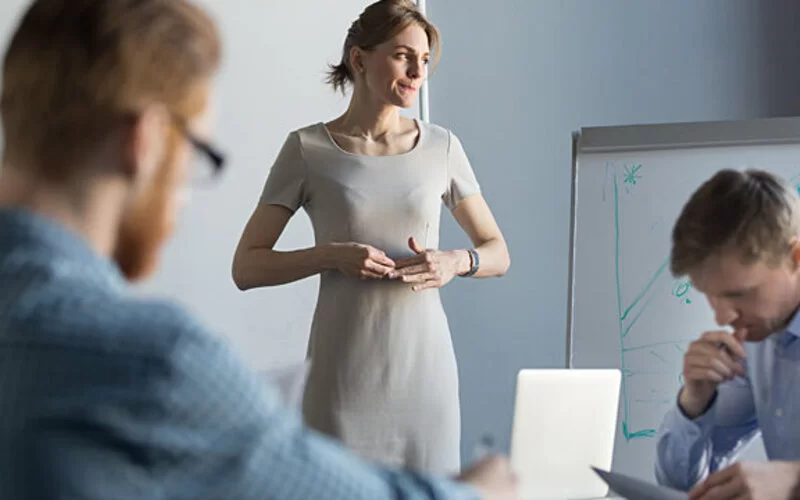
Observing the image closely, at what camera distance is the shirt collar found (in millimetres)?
725

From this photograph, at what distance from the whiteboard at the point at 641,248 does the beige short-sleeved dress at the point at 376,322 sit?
39cm

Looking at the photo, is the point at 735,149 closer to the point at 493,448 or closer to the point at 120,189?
the point at 493,448

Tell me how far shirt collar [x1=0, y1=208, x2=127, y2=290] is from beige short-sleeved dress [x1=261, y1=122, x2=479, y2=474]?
133 centimetres

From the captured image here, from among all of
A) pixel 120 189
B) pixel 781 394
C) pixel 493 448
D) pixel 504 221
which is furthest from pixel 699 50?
pixel 120 189

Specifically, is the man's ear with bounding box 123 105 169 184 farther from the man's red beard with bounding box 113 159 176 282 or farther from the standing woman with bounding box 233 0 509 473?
the standing woman with bounding box 233 0 509 473

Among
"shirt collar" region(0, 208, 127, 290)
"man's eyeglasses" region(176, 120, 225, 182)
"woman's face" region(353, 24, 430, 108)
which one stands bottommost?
"shirt collar" region(0, 208, 127, 290)

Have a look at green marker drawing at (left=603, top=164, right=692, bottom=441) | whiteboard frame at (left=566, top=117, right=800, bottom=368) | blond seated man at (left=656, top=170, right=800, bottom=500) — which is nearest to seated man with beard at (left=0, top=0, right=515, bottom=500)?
blond seated man at (left=656, top=170, right=800, bottom=500)

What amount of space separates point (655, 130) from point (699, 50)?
97 cm

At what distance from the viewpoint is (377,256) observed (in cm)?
200

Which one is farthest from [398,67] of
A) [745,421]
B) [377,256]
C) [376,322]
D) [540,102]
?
[540,102]

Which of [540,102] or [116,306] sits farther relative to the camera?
[540,102]

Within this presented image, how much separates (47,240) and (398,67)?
4.82 ft

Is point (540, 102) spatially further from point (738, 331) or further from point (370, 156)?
point (738, 331)

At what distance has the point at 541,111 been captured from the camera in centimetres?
325
